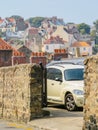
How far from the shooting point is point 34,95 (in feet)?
50.8

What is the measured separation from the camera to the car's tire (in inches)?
712

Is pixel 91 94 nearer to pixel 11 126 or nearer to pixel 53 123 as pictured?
pixel 53 123

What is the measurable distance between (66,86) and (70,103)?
0.74m

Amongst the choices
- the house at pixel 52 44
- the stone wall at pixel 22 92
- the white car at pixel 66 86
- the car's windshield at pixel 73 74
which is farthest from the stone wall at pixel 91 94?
the house at pixel 52 44

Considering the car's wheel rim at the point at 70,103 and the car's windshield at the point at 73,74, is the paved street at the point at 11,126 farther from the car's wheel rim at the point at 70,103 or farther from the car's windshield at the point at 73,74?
the car's windshield at the point at 73,74

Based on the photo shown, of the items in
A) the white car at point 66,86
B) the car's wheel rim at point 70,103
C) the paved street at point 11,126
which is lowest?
the paved street at point 11,126

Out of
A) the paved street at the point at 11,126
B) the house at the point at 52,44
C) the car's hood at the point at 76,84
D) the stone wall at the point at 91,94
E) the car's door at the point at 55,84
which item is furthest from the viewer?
the house at the point at 52,44

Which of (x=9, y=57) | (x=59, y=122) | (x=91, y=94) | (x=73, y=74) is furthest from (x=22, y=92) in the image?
(x=9, y=57)

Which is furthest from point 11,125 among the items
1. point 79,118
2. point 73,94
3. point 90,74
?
point 90,74

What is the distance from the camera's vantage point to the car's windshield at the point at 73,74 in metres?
19.1

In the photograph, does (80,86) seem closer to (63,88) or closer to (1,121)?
(63,88)

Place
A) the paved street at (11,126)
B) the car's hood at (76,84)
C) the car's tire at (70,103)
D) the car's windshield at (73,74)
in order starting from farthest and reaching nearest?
the car's windshield at (73,74), the car's hood at (76,84), the car's tire at (70,103), the paved street at (11,126)

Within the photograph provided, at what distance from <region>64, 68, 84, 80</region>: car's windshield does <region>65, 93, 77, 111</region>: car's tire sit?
0.88 m

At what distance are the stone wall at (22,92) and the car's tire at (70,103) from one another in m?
2.24
